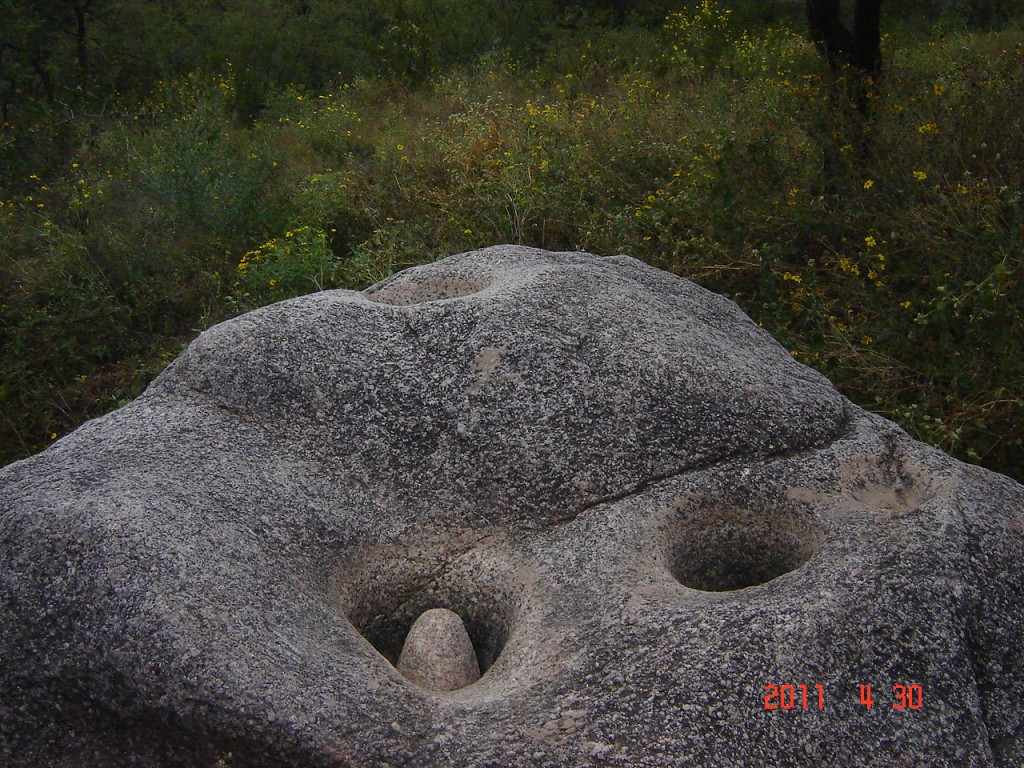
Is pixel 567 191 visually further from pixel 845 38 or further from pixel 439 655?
pixel 439 655

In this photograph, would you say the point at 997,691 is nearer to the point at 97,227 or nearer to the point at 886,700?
the point at 886,700

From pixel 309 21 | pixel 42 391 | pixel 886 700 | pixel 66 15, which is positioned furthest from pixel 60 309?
pixel 309 21

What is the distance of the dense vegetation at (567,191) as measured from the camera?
471 cm

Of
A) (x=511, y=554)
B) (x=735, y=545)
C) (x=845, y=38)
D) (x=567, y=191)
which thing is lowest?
(x=567, y=191)

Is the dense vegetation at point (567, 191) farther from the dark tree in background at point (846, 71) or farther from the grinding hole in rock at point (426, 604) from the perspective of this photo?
the grinding hole in rock at point (426, 604)

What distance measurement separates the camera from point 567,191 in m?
6.49

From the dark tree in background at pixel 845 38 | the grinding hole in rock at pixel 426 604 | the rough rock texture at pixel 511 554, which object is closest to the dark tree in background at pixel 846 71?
the dark tree in background at pixel 845 38

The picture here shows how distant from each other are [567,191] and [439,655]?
4.52m

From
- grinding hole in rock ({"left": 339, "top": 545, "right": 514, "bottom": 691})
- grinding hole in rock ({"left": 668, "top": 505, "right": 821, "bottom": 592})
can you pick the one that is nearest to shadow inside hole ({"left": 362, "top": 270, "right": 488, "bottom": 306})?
grinding hole in rock ({"left": 339, "top": 545, "right": 514, "bottom": 691})

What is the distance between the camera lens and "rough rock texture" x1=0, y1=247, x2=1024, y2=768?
210cm

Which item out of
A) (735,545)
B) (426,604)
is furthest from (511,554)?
(735,545)

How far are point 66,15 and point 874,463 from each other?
11428 mm
